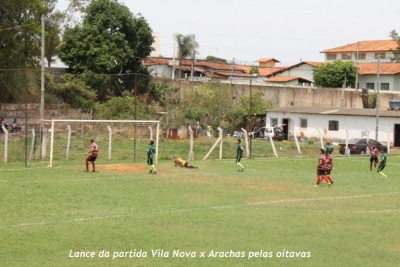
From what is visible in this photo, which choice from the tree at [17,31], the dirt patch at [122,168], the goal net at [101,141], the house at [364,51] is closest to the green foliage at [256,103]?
the tree at [17,31]

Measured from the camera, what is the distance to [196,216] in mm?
22906

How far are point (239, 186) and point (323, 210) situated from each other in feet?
21.7

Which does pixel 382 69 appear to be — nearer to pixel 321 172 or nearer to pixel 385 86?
pixel 385 86

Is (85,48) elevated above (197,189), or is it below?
above

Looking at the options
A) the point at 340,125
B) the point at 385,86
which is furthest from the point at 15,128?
the point at 385,86

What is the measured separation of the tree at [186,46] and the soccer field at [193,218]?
59.4 meters

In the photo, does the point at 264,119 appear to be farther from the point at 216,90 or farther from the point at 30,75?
the point at 30,75

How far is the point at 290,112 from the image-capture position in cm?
6562

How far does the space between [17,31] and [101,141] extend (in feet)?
49.5

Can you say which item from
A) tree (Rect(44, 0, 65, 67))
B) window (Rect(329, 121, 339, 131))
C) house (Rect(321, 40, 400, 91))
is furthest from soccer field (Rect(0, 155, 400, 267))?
house (Rect(321, 40, 400, 91))

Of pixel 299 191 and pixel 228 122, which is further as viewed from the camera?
pixel 228 122

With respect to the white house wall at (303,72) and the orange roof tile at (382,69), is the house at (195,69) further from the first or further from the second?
the orange roof tile at (382,69)

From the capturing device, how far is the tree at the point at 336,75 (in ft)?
283

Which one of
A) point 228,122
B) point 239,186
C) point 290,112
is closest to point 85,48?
point 228,122
